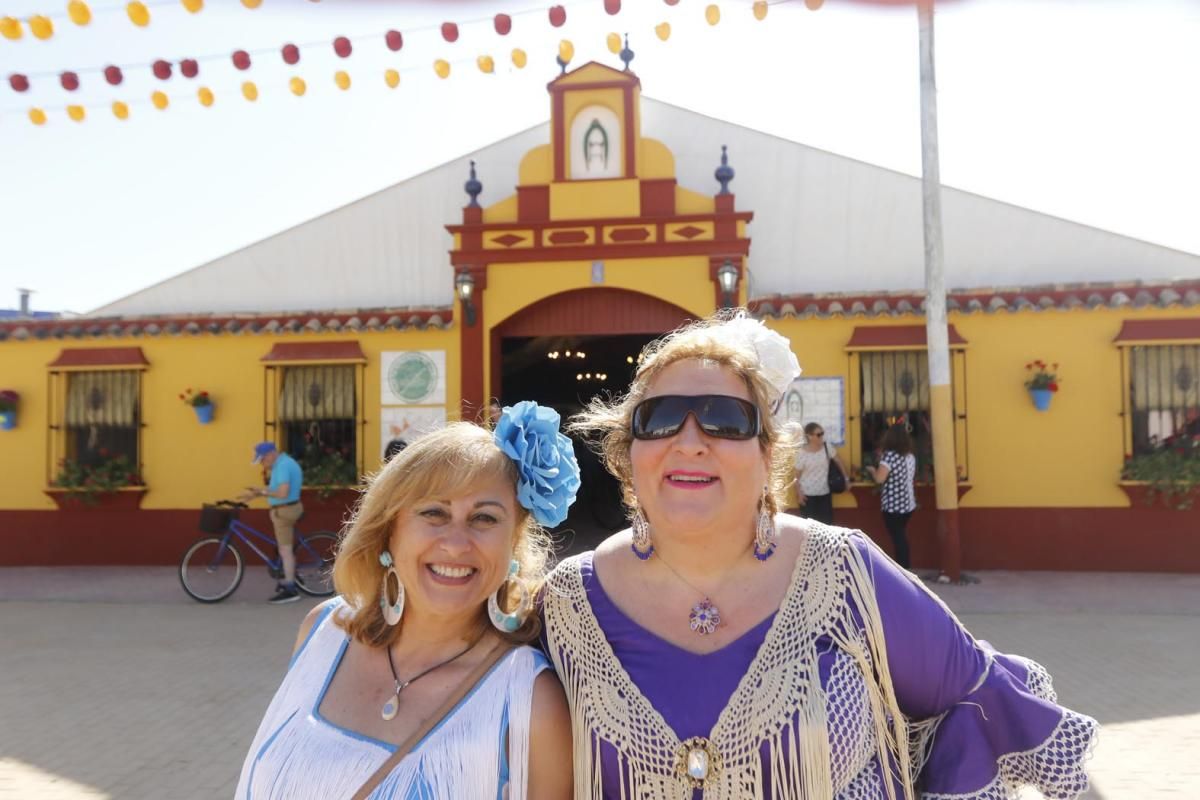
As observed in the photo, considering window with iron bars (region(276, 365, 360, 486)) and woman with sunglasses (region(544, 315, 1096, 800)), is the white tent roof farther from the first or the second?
woman with sunglasses (region(544, 315, 1096, 800))

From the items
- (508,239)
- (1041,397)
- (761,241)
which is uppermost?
(761,241)

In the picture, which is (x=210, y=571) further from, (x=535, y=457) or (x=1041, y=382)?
(x=1041, y=382)

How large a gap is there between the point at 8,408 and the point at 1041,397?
471 inches

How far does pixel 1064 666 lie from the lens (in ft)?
18.2

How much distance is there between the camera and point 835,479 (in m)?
8.59

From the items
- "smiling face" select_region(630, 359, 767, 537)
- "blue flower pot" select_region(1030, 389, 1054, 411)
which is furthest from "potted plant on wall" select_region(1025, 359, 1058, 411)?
"smiling face" select_region(630, 359, 767, 537)

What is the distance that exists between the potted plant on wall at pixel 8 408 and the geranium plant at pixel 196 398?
2.16m

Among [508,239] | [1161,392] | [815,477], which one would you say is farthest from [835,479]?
[508,239]

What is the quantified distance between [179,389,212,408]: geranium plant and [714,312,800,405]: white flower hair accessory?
30.7ft

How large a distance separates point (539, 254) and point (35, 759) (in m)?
6.59

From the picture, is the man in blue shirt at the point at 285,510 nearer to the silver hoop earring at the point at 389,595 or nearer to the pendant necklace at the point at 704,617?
the silver hoop earring at the point at 389,595

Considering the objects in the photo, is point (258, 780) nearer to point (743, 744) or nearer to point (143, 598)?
point (743, 744)

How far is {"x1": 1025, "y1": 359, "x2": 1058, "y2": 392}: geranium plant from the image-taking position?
8648mm

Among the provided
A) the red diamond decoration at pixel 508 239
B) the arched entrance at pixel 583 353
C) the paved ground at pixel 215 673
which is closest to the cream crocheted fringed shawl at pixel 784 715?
the paved ground at pixel 215 673
